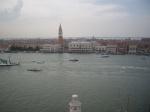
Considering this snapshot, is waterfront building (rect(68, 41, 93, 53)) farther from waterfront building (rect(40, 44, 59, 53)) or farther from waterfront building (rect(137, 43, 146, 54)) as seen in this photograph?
waterfront building (rect(137, 43, 146, 54))

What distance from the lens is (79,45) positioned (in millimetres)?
18391

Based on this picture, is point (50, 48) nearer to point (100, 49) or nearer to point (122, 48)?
point (100, 49)

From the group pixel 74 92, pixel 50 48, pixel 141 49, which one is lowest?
pixel 74 92

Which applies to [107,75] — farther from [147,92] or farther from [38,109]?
[38,109]

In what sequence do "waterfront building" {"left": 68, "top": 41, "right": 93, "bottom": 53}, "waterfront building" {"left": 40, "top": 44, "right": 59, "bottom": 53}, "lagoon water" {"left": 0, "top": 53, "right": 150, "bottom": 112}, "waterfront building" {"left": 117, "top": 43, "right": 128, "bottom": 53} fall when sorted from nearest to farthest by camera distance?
1. "lagoon water" {"left": 0, "top": 53, "right": 150, "bottom": 112}
2. "waterfront building" {"left": 117, "top": 43, "right": 128, "bottom": 53}
3. "waterfront building" {"left": 68, "top": 41, "right": 93, "bottom": 53}
4. "waterfront building" {"left": 40, "top": 44, "right": 59, "bottom": 53}

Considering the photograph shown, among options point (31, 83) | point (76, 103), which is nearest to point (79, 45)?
point (31, 83)

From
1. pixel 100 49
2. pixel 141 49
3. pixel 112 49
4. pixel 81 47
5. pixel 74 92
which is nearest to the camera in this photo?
pixel 74 92

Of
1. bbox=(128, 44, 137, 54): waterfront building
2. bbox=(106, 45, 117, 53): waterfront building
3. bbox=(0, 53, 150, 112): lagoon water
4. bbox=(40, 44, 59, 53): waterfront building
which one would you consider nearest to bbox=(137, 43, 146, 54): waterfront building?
bbox=(128, 44, 137, 54): waterfront building

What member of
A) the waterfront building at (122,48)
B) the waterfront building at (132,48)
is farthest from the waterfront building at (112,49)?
the waterfront building at (132,48)

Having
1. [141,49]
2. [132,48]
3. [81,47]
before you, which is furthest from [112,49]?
[81,47]

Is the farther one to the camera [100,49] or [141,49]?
[100,49]

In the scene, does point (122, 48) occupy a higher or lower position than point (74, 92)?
higher

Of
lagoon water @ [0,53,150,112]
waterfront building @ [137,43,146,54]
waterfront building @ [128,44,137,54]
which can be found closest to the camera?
lagoon water @ [0,53,150,112]

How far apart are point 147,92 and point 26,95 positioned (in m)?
2.62
